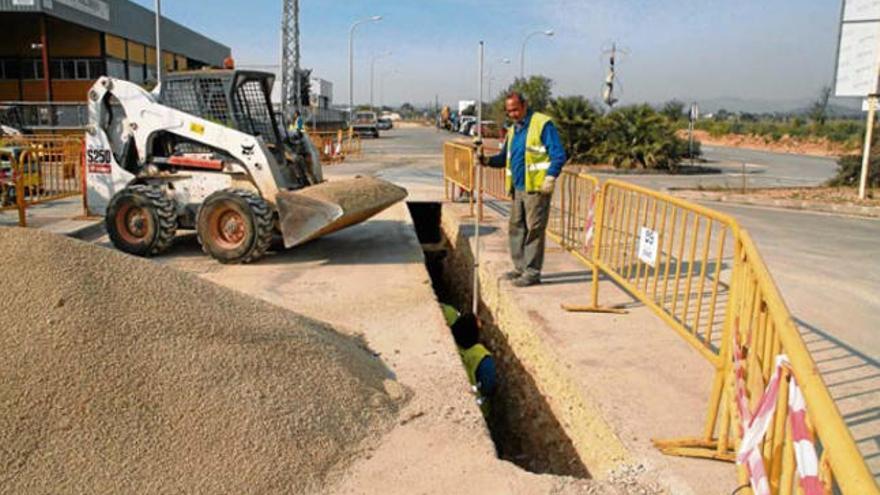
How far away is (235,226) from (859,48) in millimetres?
15007

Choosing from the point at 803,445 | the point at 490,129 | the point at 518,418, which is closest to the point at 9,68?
the point at 490,129

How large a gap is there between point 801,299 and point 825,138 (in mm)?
49814

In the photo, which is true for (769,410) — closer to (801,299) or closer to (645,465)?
(645,465)

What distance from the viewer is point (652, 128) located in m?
23.7

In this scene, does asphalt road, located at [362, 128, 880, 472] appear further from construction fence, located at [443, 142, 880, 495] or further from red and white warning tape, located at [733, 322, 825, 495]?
red and white warning tape, located at [733, 322, 825, 495]

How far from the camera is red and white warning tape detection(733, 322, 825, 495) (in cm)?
181

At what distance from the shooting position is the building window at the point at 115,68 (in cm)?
3706

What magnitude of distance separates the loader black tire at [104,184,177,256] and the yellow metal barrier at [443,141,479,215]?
4696mm

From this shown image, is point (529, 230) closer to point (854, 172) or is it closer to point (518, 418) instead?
point (518, 418)

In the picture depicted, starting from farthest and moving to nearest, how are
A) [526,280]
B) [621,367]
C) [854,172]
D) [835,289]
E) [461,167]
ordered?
[854,172] → [461,167] → [835,289] → [526,280] → [621,367]

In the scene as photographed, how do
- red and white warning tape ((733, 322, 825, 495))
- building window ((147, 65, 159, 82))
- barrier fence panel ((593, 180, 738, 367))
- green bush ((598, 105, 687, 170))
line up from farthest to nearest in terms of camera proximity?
1. building window ((147, 65, 159, 82))
2. green bush ((598, 105, 687, 170))
3. barrier fence panel ((593, 180, 738, 367))
4. red and white warning tape ((733, 322, 825, 495))

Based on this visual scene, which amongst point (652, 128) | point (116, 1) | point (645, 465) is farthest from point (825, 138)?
point (645, 465)

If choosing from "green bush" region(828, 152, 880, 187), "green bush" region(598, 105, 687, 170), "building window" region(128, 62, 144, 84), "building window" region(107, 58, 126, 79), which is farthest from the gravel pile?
"building window" region(128, 62, 144, 84)

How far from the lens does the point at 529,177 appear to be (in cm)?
650
